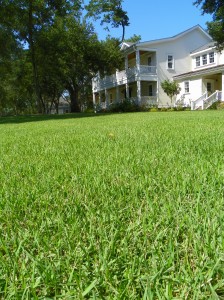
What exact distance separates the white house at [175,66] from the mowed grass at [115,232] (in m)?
26.8

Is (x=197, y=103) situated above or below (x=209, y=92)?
below

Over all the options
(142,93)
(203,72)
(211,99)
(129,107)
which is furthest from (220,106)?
(142,93)

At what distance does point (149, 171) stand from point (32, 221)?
110 cm

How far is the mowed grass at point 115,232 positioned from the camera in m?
0.87

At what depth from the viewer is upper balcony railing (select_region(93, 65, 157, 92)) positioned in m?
29.5

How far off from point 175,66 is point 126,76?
5659 mm

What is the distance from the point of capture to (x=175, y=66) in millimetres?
31406

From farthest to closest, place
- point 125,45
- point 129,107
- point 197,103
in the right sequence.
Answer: point 125,45 → point 129,107 → point 197,103

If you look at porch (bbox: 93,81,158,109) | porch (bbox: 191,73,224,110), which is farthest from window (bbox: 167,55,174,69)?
porch (bbox: 191,73,224,110)

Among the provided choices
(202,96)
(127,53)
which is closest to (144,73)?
(127,53)

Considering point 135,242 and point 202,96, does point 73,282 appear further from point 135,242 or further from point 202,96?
point 202,96

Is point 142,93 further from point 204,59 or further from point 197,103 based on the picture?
point 197,103

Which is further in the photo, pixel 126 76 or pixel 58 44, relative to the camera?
pixel 126 76

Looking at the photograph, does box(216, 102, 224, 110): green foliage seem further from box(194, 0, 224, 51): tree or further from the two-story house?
box(194, 0, 224, 51): tree
